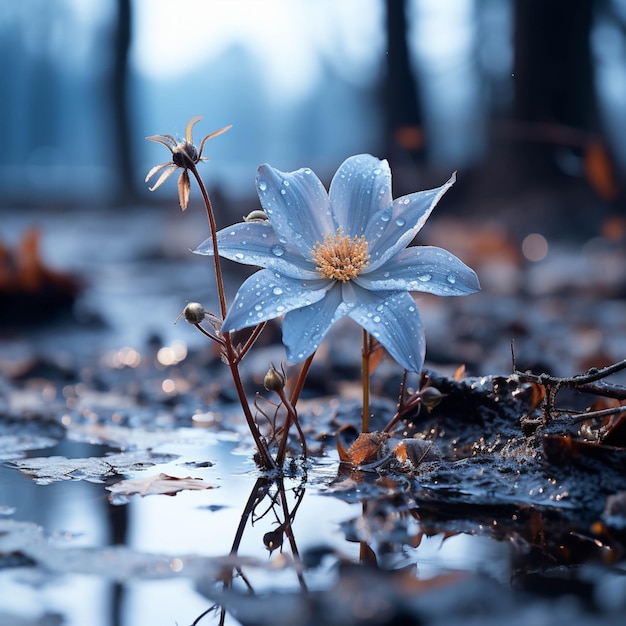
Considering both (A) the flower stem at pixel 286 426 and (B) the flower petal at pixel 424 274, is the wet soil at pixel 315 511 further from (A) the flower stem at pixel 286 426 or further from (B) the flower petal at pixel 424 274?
(B) the flower petal at pixel 424 274

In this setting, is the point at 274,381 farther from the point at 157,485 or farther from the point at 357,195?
the point at 357,195

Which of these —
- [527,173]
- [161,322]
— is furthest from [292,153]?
[161,322]

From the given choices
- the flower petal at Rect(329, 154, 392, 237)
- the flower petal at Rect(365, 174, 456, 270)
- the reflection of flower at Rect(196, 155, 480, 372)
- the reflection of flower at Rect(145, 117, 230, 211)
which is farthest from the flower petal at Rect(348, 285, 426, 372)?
the reflection of flower at Rect(145, 117, 230, 211)

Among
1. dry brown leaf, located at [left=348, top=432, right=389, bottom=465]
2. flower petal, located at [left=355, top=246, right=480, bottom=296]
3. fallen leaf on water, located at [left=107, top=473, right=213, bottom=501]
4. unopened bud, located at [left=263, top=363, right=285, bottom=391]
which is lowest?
fallen leaf on water, located at [left=107, top=473, right=213, bottom=501]

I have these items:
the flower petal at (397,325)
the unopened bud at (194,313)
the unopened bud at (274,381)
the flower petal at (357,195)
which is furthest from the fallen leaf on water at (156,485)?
the flower petal at (357,195)

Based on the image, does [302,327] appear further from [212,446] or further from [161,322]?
[161,322]

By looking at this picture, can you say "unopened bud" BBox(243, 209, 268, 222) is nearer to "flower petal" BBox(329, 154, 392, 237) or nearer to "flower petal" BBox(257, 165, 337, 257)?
"flower petal" BBox(257, 165, 337, 257)

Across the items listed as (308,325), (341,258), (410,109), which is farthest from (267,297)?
(410,109)
